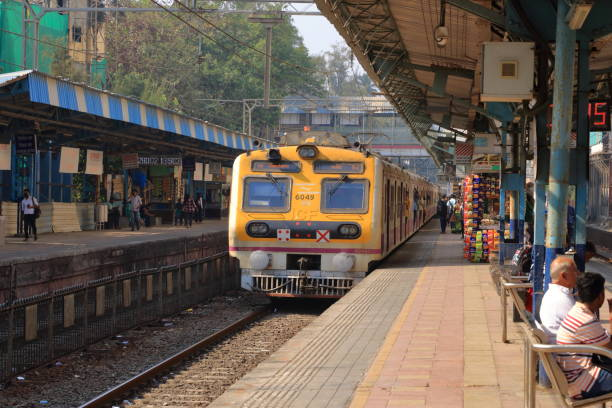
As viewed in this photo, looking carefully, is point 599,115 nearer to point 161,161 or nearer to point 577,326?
point 577,326

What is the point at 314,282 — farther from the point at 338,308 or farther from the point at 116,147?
the point at 116,147

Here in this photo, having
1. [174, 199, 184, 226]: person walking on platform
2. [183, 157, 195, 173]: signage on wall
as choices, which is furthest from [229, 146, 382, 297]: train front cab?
[174, 199, 184, 226]: person walking on platform

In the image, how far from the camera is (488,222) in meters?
19.9

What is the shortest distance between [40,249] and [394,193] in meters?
7.18

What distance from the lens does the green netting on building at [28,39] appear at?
36.3 metres

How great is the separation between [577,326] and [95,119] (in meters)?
17.9

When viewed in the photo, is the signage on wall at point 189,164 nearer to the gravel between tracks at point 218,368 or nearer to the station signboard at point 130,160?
the station signboard at point 130,160

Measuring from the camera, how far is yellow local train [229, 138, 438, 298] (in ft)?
47.2

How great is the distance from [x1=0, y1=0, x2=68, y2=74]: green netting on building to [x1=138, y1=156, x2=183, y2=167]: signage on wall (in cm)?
801

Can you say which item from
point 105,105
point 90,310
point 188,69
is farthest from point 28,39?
point 90,310

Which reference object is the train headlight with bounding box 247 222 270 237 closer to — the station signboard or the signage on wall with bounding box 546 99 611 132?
the signage on wall with bounding box 546 99 611 132

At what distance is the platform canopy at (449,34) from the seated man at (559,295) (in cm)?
229

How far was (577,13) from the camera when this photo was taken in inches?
230

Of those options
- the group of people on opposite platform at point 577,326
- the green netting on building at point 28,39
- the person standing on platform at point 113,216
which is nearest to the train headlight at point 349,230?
the group of people on opposite platform at point 577,326
